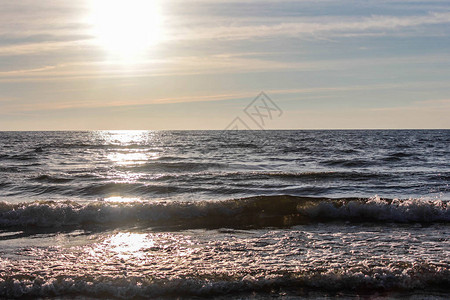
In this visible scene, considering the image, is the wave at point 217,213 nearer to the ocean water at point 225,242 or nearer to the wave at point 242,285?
the ocean water at point 225,242

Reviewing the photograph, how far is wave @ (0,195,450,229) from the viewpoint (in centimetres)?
1214

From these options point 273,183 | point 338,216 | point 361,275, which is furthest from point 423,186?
point 361,275

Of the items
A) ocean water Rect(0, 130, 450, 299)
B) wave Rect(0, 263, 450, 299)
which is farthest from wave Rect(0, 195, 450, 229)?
wave Rect(0, 263, 450, 299)

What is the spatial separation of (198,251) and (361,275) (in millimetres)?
3290

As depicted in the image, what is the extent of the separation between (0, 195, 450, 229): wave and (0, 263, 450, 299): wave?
4.45 meters

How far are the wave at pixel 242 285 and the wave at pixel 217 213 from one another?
4.45 m

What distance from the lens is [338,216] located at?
41.9ft

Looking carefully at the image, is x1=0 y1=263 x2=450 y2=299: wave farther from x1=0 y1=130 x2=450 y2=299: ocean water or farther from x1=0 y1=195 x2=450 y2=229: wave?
x1=0 y1=195 x2=450 y2=229: wave

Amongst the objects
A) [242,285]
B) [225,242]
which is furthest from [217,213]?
[242,285]

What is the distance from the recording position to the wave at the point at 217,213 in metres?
12.1

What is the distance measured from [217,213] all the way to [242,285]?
20.3 ft

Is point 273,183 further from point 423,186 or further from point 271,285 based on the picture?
point 271,285

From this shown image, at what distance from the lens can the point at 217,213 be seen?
1314 cm

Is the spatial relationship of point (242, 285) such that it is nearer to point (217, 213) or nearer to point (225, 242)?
point (225, 242)
